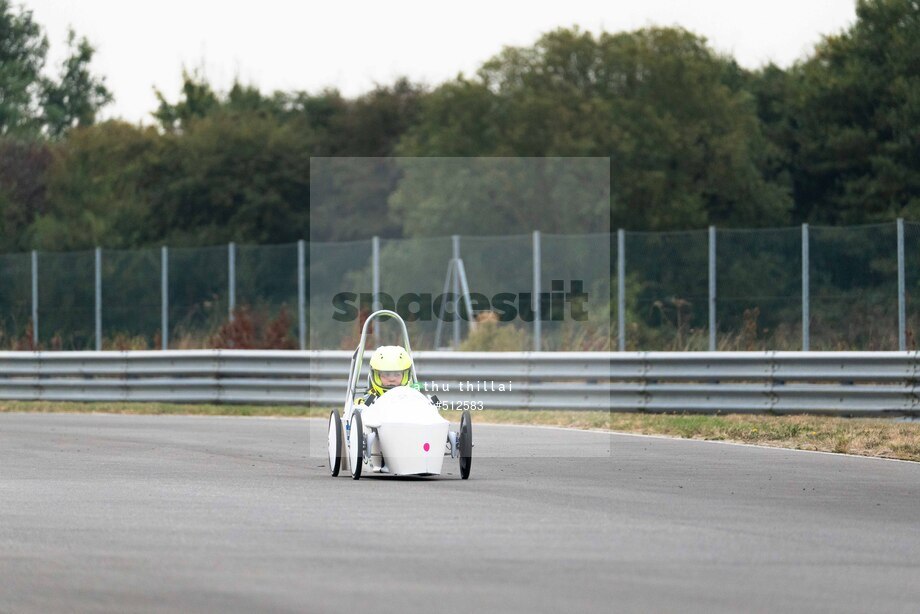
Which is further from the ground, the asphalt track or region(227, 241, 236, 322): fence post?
region(227, 241, 236, 322): fence post

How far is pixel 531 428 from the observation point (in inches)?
850

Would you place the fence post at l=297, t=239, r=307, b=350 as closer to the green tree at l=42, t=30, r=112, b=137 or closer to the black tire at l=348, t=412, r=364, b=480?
the black tire at l=348, t=412, r=364, b=480

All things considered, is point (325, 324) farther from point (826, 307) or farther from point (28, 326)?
point (826, 307)

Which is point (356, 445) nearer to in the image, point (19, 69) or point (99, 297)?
point (99, 297)

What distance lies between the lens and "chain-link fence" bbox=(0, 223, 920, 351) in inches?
1089

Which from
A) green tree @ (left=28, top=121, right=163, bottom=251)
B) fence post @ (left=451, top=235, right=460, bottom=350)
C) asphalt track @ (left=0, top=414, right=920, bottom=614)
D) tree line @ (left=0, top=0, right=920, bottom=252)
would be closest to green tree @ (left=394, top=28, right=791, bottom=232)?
tree line @ (left=0, top=0, right=920, bottom=252)

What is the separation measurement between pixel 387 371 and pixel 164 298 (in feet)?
62.0

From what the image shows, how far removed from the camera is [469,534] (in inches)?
410

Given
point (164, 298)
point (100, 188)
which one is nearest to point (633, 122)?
point (100, 188)

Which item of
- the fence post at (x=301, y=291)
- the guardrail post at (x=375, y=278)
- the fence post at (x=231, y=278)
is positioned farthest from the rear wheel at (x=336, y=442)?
the fence post at (x=231, y=278)

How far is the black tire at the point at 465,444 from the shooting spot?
1416cm

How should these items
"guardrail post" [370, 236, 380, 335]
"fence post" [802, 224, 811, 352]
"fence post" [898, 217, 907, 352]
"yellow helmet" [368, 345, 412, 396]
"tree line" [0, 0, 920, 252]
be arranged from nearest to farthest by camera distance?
1. "yellow helmet" [368, 345, 412, 396]
2. "fence post" [898, 217, 907, 352]
3. "fence post" [802, 224, 811, 352]
4. "guardrail post" [370, 236, 380, 335]
5. "tree line" [0, 0, 920, 252]

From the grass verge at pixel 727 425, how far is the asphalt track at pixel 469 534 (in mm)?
1268

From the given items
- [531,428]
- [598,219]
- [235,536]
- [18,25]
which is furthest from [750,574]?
[18,25]
